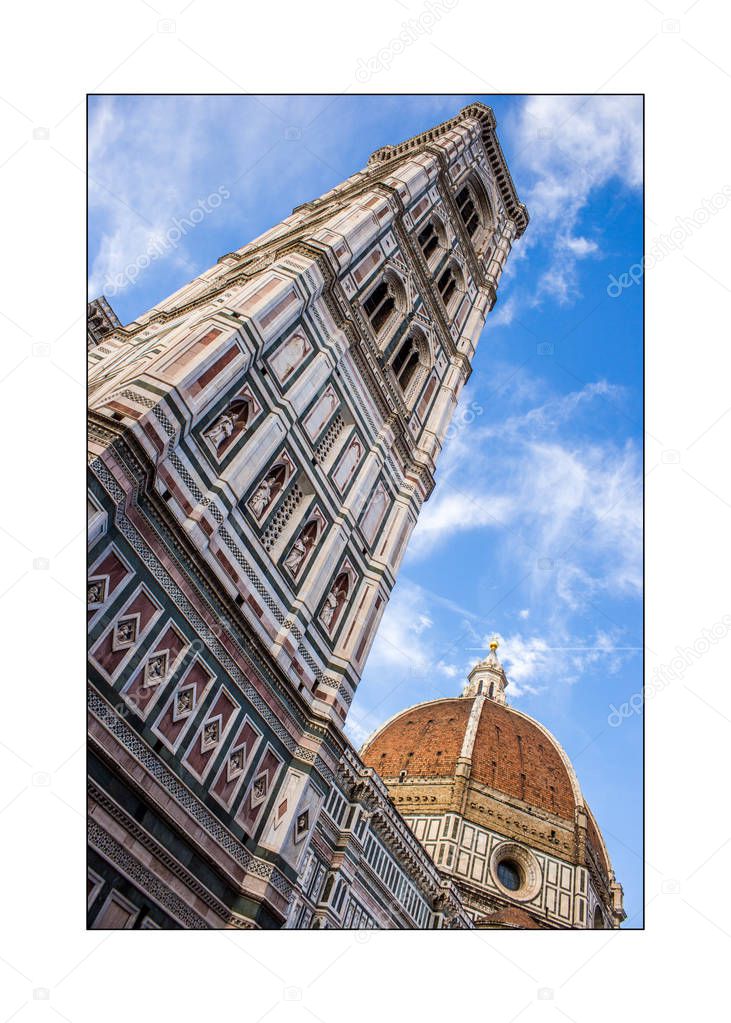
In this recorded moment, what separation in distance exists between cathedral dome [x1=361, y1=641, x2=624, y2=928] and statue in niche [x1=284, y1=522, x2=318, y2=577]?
27.5m

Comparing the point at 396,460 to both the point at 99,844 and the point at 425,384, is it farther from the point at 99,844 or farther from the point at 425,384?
the point at 99,844

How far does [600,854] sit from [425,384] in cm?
4560

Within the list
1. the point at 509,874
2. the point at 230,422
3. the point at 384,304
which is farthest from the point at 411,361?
the point at 509,874

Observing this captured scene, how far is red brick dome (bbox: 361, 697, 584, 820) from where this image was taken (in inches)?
1961

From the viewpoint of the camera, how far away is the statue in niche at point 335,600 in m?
12.6

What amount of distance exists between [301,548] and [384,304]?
7.12 meters

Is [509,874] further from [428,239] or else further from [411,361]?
[428,239]

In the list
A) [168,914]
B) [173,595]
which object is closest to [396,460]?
[173,595]

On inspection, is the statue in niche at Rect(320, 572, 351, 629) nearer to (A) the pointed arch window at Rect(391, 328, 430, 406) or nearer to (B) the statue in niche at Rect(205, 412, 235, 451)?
(B) the statue in niche at Rect(205, 412, 235, 451)

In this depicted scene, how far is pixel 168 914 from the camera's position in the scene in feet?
27.2

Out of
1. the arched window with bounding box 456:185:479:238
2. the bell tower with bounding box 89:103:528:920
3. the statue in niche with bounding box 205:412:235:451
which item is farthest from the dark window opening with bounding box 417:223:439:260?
the statue in niche with bounding box 205:412:235:451

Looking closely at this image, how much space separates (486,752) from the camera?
5194 cm

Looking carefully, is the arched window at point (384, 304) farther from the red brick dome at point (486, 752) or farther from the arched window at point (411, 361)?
the red brick dome at point (486, 752)

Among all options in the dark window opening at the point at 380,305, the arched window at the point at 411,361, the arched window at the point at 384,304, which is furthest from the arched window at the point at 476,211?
the dark window opening at the point at 380,305
